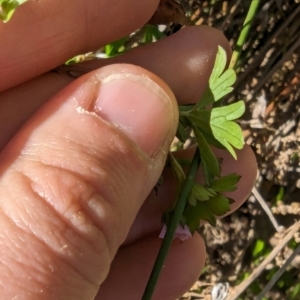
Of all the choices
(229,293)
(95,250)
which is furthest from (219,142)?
(229,293)

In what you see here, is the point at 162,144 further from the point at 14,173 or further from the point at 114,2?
the point at 114,2

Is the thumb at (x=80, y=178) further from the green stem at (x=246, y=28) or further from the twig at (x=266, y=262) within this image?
the twig at (x=266, y=262)

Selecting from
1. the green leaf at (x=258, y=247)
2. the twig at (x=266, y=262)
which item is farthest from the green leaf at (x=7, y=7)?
the green leaf at (x=258, y=247)

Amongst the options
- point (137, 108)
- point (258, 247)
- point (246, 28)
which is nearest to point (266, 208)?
point (258, 247)

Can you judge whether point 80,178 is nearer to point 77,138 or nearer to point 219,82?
point 77,138

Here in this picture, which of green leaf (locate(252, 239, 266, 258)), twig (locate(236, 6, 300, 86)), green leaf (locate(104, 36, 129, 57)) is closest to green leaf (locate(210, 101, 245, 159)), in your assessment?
green leaf (locate(104, 36, 129, 57))

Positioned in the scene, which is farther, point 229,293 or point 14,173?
point 229,293

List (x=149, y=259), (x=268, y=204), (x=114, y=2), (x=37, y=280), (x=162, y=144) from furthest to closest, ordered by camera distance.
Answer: (x=268, y=204)
(x=149, y=259)
(x=114, y=2)
(x=162, y=144)
(x=37, y=280)

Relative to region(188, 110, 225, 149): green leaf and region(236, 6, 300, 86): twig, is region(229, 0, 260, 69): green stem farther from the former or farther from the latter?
region(188, 110, 225, 149): green leaf
